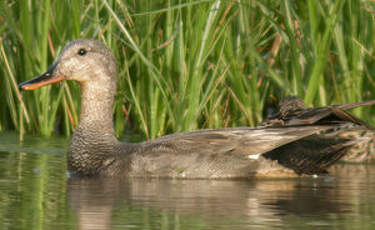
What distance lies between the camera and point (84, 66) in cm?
726

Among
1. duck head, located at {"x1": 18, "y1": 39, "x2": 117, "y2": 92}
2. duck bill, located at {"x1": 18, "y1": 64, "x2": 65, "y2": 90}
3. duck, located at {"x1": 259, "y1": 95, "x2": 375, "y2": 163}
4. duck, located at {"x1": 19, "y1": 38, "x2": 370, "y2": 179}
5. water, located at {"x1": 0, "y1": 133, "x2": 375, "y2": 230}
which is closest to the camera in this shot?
water, located at {"x1": 0, "y1": 133, "x2": 375, "y2": 230}

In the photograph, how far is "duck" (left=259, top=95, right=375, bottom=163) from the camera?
6441 millimetres

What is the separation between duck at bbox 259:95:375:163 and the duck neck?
4.19 feet

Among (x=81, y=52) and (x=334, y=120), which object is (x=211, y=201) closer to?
(x=334, y=120)

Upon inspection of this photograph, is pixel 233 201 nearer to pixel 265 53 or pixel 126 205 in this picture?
pixel 126 205

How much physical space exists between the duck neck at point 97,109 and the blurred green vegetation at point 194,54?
0.45 m

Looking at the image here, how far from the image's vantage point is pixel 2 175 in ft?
21.1

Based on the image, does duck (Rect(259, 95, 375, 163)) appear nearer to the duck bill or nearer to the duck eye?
the duck eye

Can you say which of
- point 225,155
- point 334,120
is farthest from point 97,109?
point 334,120

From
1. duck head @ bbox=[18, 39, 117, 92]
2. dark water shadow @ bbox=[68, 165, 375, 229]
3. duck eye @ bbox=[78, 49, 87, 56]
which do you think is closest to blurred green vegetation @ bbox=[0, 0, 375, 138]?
duck head @ bbox=[18, 39, 117, 92]

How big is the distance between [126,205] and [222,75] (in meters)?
2.80

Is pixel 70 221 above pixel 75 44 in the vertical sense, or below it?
Answer: below

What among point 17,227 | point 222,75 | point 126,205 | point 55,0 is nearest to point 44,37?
point 55,0

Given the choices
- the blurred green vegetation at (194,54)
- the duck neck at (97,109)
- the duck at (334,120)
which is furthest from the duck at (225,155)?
the blurred green vegetation at (194,54)
